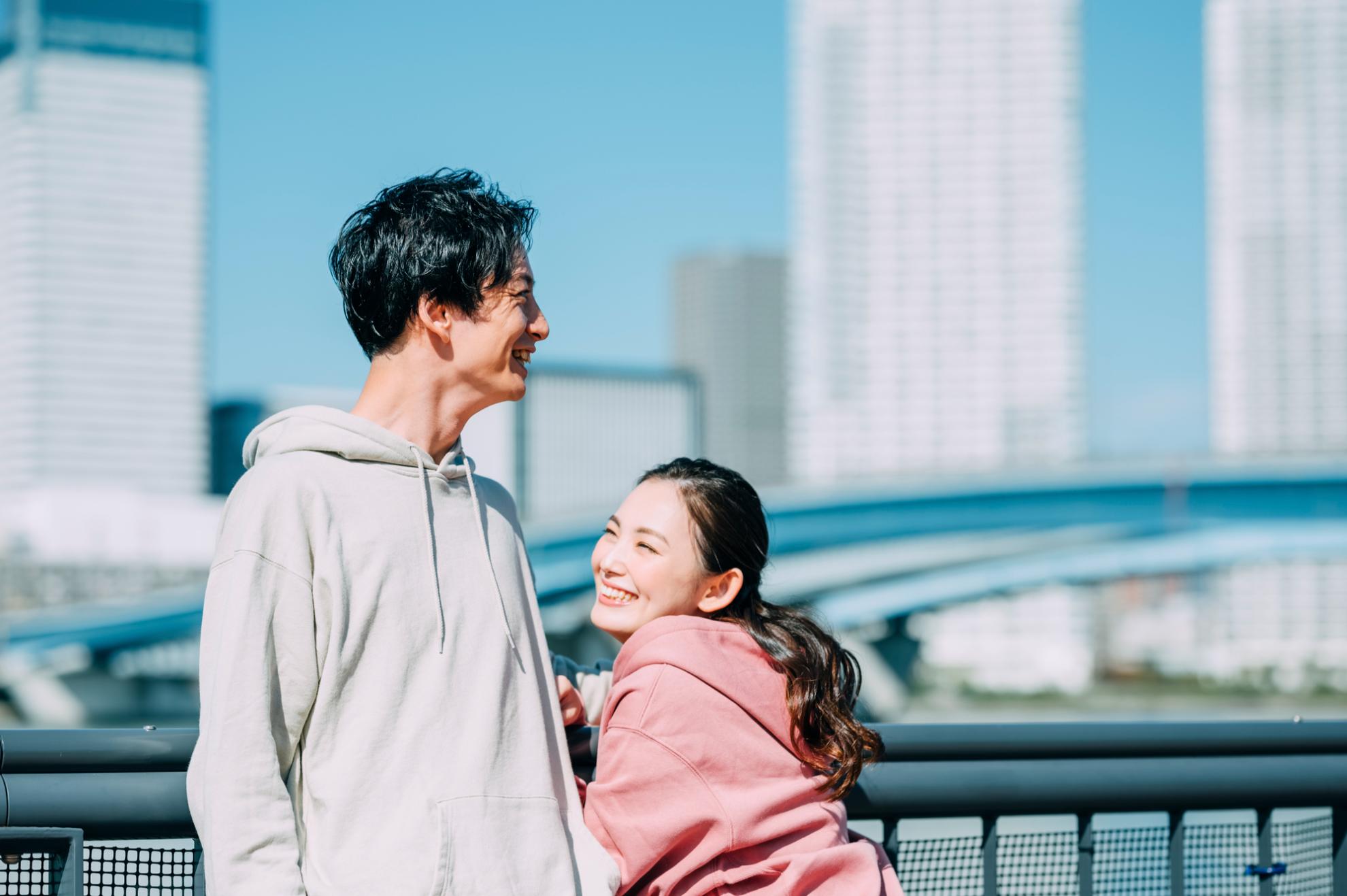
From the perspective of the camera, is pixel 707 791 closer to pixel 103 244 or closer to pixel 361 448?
pixel 361 448

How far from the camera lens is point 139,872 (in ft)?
7.18

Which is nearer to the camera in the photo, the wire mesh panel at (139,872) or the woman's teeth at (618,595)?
the wire mesh panel at (139,872)

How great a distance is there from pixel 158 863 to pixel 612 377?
5259 inches

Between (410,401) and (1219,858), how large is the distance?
6.19 feet

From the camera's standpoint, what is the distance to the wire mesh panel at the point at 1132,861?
2752 millimetres

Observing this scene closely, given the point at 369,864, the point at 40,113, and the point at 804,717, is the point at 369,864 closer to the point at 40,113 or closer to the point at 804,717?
the point at 804,717

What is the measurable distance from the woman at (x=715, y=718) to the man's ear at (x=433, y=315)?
19.4 inches

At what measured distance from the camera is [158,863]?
2.21 metres

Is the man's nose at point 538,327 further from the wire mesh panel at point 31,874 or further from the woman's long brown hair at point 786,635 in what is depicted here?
the wire mesh panel at point 31,874

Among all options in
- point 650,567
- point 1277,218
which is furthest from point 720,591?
point 1277,218

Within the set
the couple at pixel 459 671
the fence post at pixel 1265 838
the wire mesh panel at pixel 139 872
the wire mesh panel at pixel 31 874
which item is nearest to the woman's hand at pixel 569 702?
Result: the couple at pixel 459 671

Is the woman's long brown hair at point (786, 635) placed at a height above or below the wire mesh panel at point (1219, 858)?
above

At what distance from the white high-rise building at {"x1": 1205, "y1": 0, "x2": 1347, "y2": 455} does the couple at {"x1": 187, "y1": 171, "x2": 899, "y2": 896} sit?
14488 cm

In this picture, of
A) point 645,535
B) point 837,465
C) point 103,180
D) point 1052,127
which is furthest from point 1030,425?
point 645,535
